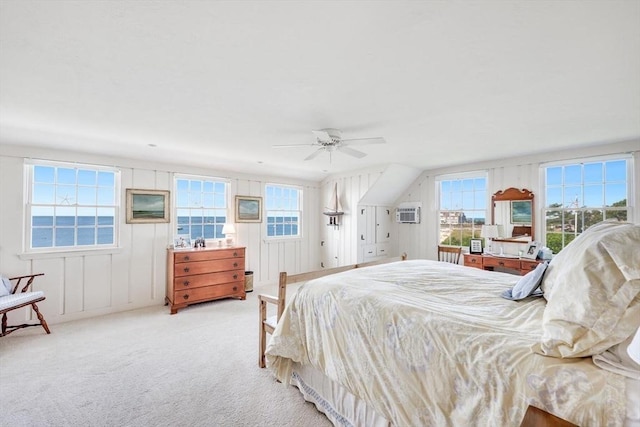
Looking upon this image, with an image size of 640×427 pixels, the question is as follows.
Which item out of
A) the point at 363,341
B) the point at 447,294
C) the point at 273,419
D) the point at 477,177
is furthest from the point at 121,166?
the point at 477,177

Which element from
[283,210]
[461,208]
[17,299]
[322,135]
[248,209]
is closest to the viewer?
[322,135]

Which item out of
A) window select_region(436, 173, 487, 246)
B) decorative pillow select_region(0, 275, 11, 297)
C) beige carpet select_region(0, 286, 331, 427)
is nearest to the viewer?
beige carpet select_region(0, 286, 331, 427)

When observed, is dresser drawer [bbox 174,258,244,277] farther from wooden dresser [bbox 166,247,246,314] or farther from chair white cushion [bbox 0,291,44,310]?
chair white cushion [bbox 0,291,44,310]

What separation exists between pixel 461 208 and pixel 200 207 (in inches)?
190

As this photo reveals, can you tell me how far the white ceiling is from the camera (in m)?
1.38

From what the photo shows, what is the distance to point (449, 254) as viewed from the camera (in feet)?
16.1

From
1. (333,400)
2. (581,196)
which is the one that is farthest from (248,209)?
(581,196)

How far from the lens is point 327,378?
1986mm

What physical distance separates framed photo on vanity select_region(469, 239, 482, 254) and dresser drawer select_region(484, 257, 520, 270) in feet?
1.03

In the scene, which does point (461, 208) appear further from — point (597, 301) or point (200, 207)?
point (200, 207)

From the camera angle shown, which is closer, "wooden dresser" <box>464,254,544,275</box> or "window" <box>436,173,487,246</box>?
"wooden dresser" <box>464,254,544,275</box>

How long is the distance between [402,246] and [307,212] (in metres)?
2.27

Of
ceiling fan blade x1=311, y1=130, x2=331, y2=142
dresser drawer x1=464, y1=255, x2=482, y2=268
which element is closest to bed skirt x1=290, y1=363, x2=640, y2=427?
ceiling fan blade x1=311, y1=130, x2=331, y2=142

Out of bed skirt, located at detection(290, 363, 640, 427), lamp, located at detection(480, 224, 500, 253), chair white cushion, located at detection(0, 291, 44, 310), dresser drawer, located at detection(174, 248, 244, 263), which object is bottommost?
bed skirt, located at detection(290, 363, 640, 427)
